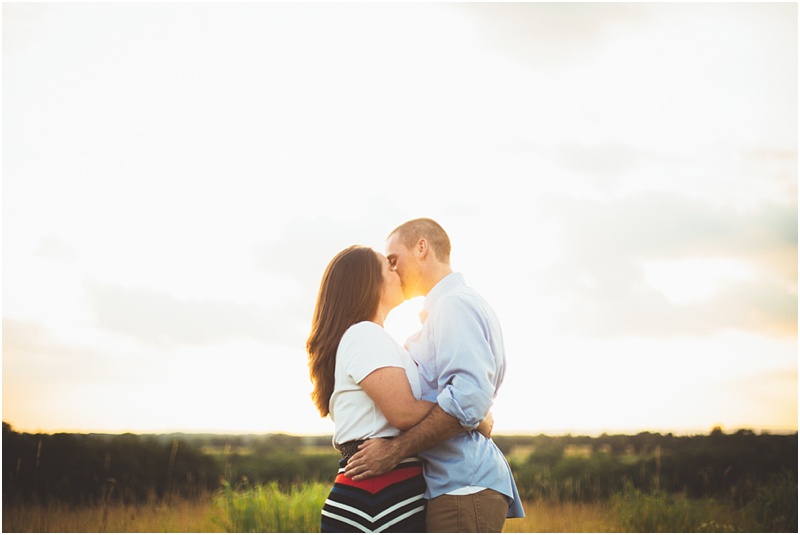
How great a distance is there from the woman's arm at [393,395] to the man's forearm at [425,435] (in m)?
A: 0.04

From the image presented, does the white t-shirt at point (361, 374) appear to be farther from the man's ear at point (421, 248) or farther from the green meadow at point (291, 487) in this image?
the green meadow at point (291, 487)

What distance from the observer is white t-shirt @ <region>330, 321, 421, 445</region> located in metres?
2.96

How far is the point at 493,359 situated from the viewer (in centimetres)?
315

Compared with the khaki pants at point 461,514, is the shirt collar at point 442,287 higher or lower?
higher

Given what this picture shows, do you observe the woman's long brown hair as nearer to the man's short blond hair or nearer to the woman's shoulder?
the woman's shoulder

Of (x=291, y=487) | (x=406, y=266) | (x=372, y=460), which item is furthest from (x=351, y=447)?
(x=291, y=487)

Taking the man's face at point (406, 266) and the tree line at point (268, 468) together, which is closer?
the man's face at point (406, 266)

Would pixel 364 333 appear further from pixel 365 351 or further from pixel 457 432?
pixel 457 432

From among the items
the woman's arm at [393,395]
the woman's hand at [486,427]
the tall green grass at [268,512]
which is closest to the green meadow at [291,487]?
the tall green grass at [268,512]

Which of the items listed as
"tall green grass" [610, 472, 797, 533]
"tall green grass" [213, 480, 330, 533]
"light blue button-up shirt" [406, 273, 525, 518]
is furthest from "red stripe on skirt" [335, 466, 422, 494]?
"tall green grass" [610, 472, 797, 533]

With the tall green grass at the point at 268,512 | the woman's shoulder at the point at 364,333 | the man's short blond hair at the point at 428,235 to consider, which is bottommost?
the tall green grass at the point at 268,512

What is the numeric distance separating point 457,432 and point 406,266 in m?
1.02

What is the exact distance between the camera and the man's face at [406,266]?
3.68 meters

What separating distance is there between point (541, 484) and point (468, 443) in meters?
8.89
